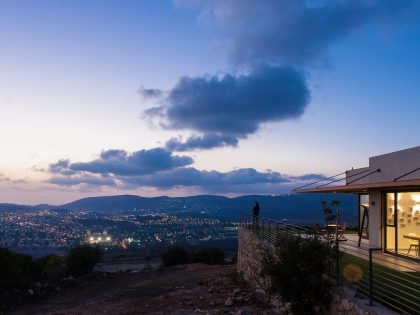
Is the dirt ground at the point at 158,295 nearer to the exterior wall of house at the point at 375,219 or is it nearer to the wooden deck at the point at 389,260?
the wooden deck at the point at 389,260

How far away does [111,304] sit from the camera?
20.0 meters

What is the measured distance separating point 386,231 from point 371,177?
2.55 meters

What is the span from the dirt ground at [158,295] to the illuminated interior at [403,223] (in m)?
4.86

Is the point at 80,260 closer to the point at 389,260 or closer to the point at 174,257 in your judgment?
the point at 174,257

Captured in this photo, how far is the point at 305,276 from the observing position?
931 cm

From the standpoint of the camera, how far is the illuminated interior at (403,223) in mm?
13312

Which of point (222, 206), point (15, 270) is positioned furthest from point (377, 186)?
point (222, 206)

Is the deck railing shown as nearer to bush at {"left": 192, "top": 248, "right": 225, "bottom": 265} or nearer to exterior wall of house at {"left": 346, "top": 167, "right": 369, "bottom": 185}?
exterior wall of house at {"left": 346, "top": 167, "right": 369, "bottom": 185}

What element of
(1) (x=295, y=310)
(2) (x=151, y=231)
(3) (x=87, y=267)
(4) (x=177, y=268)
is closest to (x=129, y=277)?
(4) (x=177, y=268)

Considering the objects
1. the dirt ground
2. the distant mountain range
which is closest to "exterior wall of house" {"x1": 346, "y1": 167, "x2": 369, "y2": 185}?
the dirt ground

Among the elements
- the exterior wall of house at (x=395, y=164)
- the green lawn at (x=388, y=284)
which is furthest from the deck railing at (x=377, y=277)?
the exterior wall of house at (x=395, y=164)

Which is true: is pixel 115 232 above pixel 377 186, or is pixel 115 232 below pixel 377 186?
below

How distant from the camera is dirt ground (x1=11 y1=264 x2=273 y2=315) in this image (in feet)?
49.7

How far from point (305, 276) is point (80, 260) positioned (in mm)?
35191
